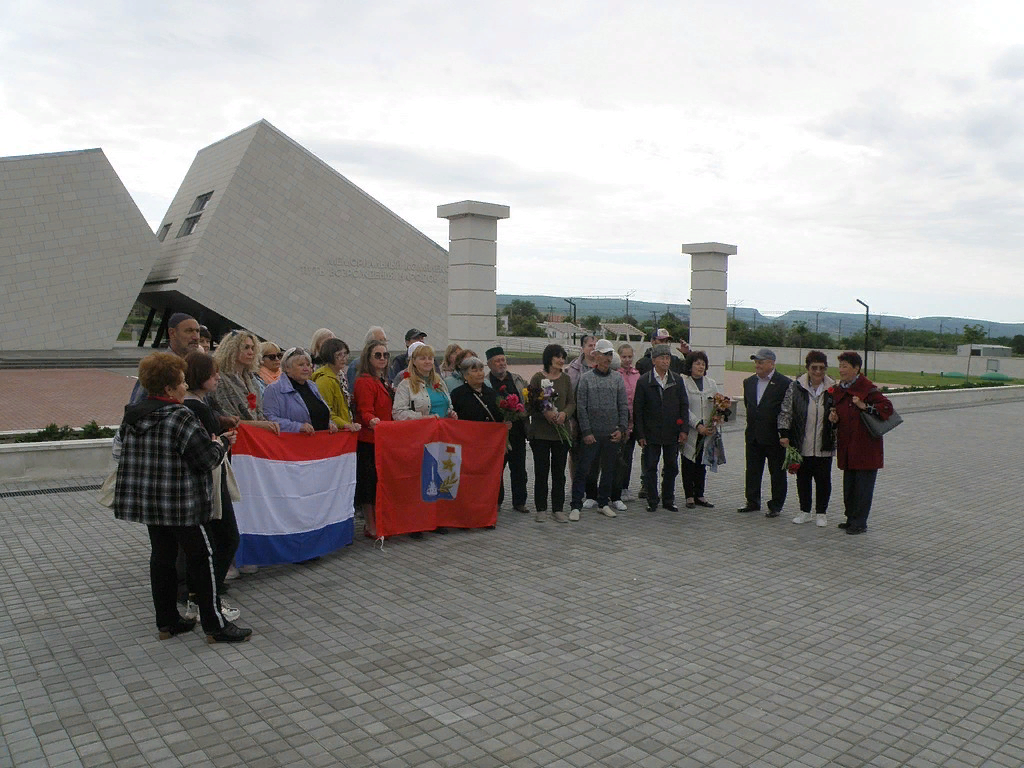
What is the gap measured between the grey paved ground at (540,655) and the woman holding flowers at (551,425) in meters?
0.59

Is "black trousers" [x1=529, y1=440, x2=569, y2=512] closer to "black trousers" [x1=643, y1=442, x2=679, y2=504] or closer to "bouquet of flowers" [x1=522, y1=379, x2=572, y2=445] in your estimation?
"bouquet of flowers" [x1=522, y1=379, x2=572, y2=445]

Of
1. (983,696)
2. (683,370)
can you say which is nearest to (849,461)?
(683,370)

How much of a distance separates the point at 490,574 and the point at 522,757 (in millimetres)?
2635

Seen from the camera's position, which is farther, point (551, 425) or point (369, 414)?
point (551, 425)

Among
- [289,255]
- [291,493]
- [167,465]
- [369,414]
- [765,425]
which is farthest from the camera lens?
[289,255]

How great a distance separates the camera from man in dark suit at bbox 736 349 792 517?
8102 mm

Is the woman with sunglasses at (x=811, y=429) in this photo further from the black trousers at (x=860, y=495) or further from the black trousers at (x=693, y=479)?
the black trousers at (x=693, y=479)

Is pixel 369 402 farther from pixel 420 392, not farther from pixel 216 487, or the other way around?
pixel 216 487

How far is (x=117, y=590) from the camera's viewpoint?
5.67m

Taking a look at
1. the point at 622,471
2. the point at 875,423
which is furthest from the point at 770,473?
the point at 622,471

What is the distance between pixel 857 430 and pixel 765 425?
88 cm

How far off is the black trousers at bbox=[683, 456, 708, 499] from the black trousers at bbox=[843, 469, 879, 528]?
1561 millimetres

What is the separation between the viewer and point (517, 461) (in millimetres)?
8359

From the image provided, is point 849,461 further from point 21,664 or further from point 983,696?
point 21,664
